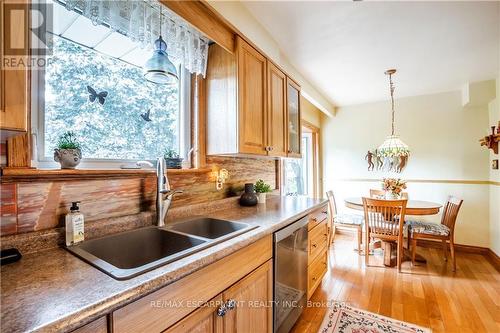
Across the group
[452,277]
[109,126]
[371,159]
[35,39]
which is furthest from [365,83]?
[35,39]

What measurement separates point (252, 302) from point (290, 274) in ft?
1.57

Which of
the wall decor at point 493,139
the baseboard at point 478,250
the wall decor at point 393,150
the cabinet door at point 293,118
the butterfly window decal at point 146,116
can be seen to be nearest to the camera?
the butterfly window decal at point 146,116

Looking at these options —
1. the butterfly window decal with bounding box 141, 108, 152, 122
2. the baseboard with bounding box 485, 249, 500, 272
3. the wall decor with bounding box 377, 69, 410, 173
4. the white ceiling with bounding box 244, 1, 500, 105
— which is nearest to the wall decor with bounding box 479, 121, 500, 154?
the white ceiling with bounding box 244, 1, 500, 105

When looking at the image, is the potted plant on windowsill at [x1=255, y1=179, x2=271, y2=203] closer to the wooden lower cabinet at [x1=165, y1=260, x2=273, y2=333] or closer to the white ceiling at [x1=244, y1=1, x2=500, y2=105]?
the wooden lower cabinet at [x1=165, y1=260, x2=273, y2=333]

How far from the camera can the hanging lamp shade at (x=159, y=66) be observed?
52.7 inches

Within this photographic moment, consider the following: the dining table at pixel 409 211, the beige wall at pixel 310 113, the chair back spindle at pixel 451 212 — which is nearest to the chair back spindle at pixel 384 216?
the dining table at pixel 409 211

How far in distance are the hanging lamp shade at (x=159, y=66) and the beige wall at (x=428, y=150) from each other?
368 centimetres

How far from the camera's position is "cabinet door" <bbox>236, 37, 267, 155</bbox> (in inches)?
65.4

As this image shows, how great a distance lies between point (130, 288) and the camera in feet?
2.13

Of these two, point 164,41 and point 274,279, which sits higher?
point 164,41

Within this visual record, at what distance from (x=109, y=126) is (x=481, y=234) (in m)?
4.77

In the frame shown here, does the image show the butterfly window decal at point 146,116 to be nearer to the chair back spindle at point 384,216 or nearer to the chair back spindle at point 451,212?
the chair back spindle at point 384,216

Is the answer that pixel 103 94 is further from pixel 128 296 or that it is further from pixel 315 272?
pixel 315 272

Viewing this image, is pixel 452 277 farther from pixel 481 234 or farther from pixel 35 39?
pixel 35 39
